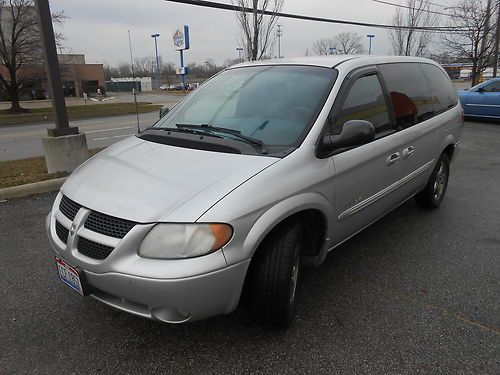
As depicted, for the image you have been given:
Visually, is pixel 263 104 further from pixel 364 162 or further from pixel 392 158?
pixel 392 158

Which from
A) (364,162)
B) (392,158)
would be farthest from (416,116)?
(364,162)

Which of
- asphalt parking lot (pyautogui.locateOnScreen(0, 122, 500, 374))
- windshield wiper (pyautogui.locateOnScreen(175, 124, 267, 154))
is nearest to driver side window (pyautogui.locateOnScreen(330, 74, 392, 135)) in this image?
windshield wiper (pyautogui.locateOnScreen(175, 124, 267, 154))

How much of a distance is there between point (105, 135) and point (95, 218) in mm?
13602

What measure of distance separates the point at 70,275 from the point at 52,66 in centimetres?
470

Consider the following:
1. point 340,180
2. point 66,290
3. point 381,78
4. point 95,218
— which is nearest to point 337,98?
point 340,180

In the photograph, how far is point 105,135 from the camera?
14898mm

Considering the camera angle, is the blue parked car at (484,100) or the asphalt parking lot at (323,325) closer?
the asphalt parking lot at (323,325)

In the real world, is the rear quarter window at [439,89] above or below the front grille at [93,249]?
above

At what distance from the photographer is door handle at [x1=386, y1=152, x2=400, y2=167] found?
338 cm

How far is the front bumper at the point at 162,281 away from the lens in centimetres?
203

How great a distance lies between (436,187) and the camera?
4805 mm

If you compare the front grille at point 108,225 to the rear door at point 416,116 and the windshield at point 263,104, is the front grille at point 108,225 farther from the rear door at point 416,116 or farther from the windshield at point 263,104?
the rear door at point 416,116

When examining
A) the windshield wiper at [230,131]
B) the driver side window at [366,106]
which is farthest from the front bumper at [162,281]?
the driver side window at [366,106]

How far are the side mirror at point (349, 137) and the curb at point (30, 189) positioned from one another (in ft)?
15.0
